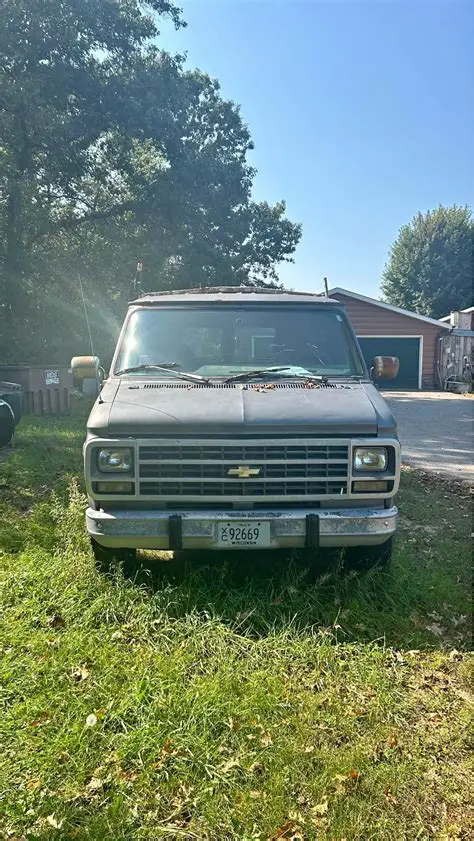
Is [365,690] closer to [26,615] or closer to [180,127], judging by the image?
[26,615]

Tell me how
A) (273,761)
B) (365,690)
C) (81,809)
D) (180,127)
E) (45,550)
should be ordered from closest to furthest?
(81,809)
(273,761)
(365,690)
(45,550)
(180,127)

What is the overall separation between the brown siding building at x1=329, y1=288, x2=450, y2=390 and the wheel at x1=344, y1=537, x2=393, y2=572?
21301 mm

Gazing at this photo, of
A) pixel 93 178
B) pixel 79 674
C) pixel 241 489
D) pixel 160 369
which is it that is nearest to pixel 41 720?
pixel 79 674

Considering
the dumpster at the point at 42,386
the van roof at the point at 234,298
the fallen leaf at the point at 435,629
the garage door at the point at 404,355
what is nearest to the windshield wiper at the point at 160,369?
the van roof at the point at 234,298

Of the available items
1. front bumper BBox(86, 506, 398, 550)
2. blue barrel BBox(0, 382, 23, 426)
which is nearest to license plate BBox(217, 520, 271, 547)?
front bumper BBox(86, 506, 398, 550)

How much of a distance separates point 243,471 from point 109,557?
120 cm

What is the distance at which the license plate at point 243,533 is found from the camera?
11.9ft

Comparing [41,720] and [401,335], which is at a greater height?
[401,335]

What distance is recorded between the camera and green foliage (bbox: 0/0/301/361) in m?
15.1

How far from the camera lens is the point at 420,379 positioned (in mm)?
25547

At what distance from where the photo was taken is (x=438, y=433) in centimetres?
1262

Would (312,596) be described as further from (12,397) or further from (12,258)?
(12,258)

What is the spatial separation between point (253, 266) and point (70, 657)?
82.3 ft

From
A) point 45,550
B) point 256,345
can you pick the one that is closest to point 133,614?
point 45,550
